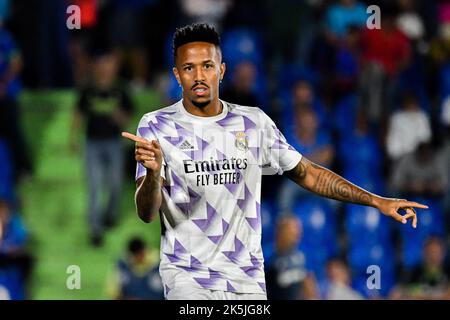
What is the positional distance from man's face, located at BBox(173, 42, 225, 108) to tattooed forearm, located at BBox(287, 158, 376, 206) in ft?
2.24

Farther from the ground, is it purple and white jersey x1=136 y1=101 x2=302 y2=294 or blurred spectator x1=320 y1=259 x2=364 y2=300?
purple and white jersey x1=136 y1=101 x2=302 y2=294

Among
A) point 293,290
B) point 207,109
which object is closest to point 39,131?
point 293,290

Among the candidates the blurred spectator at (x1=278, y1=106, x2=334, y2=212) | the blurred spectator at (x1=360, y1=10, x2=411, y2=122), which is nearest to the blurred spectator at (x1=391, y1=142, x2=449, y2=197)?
the blurred spectator at (x1=360, y1=10, x2=411, y2=122)

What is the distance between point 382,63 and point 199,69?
26.1 feet

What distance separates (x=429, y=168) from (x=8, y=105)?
15.5 ft

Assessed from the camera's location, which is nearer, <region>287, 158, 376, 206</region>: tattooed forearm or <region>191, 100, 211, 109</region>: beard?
<region>191, 100, 211, 109</region>: beard

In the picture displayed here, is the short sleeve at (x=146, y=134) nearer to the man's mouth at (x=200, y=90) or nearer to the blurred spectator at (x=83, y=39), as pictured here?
the man's mouth at (x=200, y=90)

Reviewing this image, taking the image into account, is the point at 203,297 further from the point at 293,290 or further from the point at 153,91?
the point at 153,91

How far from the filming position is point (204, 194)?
5.81 m

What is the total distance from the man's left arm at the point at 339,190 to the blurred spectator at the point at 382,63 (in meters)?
7.17

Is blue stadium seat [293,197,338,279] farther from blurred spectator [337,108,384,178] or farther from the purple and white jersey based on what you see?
the purple and white jersey

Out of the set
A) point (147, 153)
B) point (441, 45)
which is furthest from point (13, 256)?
point (147, 153)

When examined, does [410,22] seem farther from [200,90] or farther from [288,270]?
[200,90]

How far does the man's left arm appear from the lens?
233 inches
